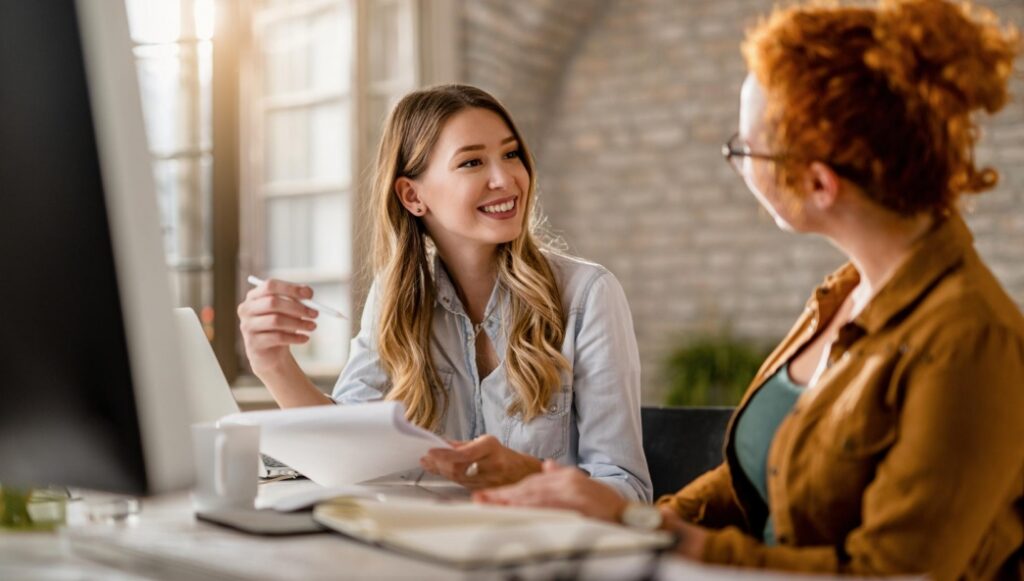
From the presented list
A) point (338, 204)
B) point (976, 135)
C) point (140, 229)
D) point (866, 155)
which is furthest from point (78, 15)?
point (338, 204)

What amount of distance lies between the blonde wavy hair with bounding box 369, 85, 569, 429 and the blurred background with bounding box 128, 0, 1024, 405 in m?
1.88

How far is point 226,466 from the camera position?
1.18m

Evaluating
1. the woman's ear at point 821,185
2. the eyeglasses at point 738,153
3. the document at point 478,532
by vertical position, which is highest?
the eyeglasses at point 738,153

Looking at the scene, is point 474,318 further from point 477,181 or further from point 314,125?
point 314,125

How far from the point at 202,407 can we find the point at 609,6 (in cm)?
422

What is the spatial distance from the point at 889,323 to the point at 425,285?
1.13 m

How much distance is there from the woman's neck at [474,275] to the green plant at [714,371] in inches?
117

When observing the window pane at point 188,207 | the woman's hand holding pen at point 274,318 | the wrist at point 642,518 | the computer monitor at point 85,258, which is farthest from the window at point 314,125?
the computer monitor at point 85,258

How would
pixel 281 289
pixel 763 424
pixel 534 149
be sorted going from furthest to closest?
pixel 534 149
pixel 281 289
pixel 763 424

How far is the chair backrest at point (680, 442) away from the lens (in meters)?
1.71

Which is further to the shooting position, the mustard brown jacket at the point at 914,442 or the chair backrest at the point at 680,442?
the chair backrest at the point at 680,442

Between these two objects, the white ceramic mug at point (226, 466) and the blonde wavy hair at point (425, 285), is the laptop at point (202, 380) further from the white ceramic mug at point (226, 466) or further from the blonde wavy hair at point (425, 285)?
the white ceramic mug at point (226, 466)

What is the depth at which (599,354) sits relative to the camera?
6.01 ft

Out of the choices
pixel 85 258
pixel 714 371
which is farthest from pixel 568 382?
pixel 714 371
